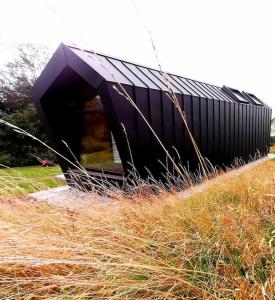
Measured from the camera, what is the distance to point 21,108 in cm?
1504

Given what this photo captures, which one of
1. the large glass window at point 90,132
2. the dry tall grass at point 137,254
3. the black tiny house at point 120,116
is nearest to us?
the dry tall grass at point 137,254

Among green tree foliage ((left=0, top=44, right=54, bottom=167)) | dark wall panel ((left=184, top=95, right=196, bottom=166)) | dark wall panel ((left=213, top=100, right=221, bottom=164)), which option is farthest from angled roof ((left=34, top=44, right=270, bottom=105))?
green tree foliage ((left=0, top=44, right=54, bottom=167))

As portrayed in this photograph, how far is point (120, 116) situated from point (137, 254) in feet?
8.47

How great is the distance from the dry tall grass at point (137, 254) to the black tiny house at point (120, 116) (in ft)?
4.85

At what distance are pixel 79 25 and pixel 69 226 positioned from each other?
1.59 metres

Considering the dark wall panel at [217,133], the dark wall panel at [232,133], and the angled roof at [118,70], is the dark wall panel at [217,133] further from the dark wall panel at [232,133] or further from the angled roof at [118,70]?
the angled roof at [118,70]

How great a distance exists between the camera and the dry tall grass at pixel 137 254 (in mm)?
1230

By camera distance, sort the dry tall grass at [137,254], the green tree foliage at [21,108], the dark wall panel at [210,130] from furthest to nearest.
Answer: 1. the green tree foliage at [21,108]
2. the dark wall panel at [210,130]
3. the dry tall grass at [137,254]

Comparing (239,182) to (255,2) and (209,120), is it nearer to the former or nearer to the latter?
(209,120)

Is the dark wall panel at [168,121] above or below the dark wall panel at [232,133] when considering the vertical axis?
above

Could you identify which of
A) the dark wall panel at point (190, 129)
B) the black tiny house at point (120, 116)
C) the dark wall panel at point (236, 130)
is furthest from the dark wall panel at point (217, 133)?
the dark wall panel at point (236, 130)

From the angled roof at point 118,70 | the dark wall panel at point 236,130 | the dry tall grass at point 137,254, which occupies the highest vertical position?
the angled roof at point 118,70

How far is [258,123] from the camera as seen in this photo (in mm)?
9883

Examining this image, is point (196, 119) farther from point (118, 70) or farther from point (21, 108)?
point (21, 108)
